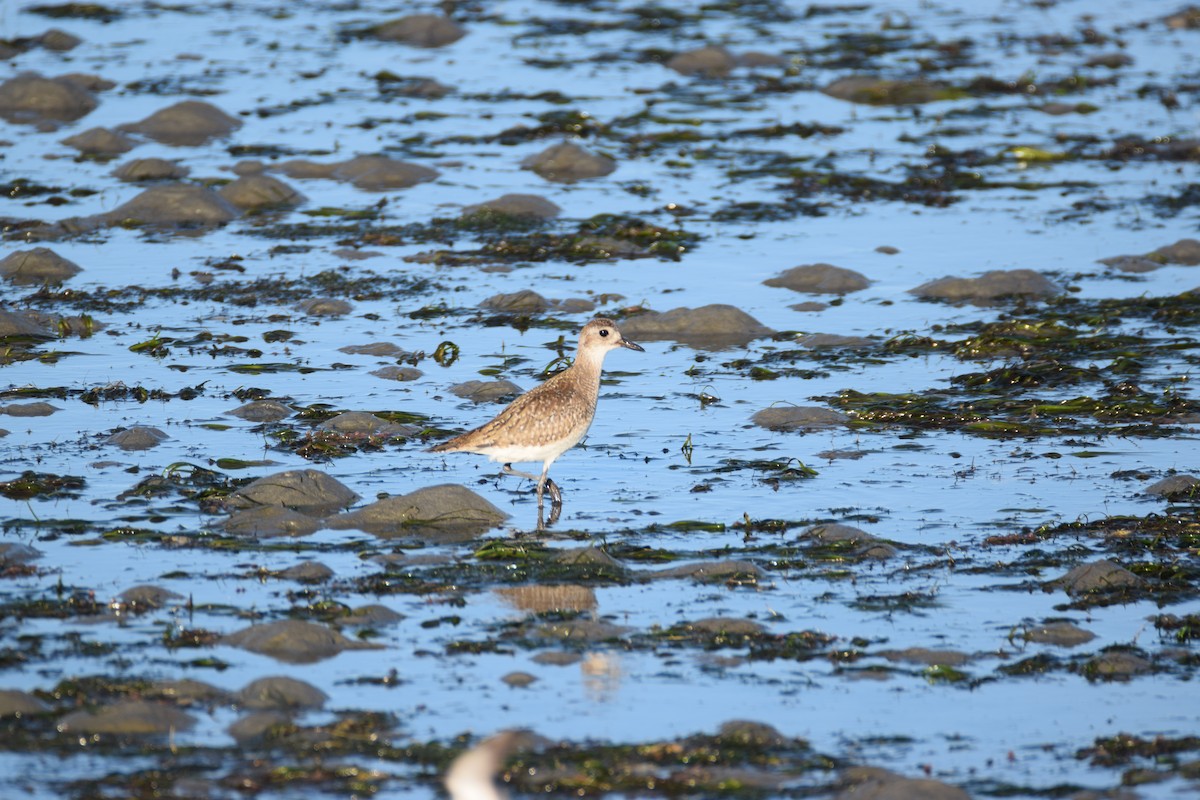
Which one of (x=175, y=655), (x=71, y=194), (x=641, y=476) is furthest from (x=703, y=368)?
(x=71, y=194)

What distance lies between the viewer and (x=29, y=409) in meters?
11.7

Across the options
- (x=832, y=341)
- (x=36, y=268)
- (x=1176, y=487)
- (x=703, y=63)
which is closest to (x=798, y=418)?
(x=832, y=341)

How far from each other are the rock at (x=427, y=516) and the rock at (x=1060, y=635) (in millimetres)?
3304

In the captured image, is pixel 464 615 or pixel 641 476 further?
pixel 641 476

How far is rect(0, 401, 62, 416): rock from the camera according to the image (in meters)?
11.7

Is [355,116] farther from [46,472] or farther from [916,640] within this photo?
[916,640]

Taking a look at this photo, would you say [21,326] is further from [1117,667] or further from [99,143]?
[1117,667]

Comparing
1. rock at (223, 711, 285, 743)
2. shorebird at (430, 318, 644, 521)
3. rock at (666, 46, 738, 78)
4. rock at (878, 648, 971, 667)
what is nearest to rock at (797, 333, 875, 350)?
shorebird at (430, 318, 644, 521)

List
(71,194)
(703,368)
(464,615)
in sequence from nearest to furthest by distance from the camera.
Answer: (464,615) → (703,368) → (71,194)

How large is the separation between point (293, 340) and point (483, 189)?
5131mm

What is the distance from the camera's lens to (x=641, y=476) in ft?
36.0

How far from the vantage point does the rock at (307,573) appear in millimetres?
8820

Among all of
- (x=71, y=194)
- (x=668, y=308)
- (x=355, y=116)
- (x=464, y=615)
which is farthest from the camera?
(x=355, y=116)

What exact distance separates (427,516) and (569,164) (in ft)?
33.5
